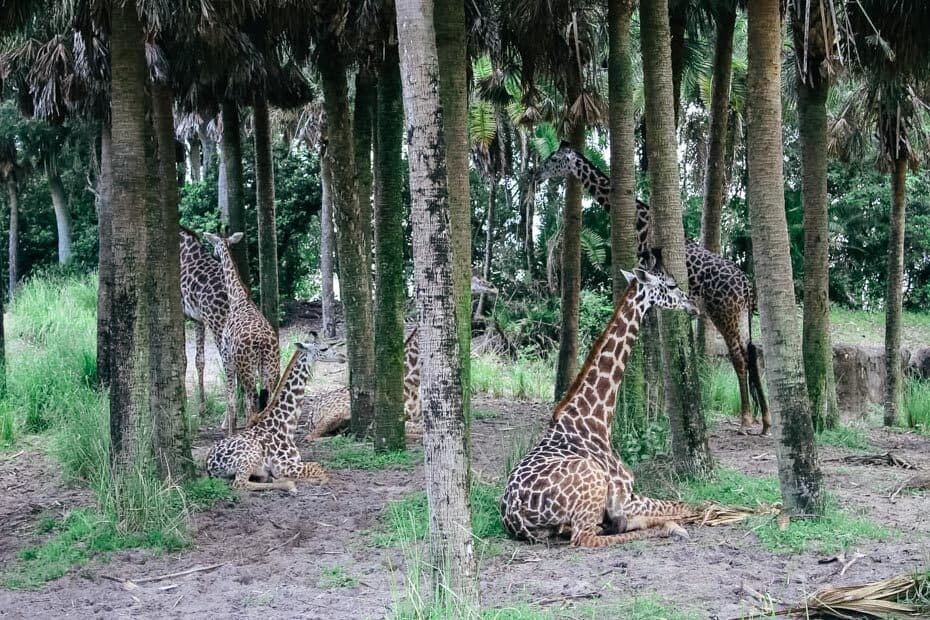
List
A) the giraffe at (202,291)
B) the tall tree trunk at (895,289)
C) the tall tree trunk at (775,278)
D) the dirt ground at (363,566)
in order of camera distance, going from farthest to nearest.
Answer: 1. the tall tree trunk at (895,289)
2. the giraffe at (202,291)
3. the tall tree trunk at (775,278)
4. the dirt ground at (363,566)

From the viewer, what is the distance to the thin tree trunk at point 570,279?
14.6 meters

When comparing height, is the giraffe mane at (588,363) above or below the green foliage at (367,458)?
above

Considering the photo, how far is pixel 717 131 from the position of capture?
15.1 m

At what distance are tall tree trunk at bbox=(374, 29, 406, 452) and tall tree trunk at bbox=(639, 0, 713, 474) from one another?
10.4 feet

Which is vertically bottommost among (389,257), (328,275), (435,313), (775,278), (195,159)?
(435,313)

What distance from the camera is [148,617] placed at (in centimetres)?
683

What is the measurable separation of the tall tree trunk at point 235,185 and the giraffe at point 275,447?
16.1ft

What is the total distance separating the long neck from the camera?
8977mm

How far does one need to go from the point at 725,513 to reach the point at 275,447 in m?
5.13

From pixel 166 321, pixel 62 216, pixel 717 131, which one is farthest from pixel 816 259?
pixel 62 216

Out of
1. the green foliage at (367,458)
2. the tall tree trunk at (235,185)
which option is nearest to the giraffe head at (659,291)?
the green foliage at (367,458)

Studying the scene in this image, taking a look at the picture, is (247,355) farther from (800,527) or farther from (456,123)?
(800,527)

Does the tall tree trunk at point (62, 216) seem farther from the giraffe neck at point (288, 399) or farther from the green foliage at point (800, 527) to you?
the green foliage at point (800, 527)

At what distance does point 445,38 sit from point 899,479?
6347 millimetres
